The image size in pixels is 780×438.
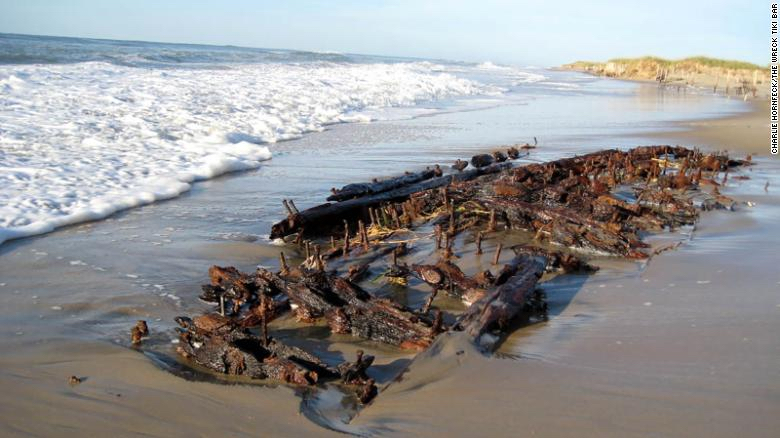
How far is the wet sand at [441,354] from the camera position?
8.48 feet

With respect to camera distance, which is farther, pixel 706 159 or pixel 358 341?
pixel 706 159

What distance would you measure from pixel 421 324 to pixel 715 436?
1.42 m

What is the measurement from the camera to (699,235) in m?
5.54

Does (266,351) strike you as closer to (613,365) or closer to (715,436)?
(613,365)

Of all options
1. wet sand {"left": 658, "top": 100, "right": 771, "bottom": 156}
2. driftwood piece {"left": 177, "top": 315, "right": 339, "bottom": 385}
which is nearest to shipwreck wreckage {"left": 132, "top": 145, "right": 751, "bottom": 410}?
driftwood piece {"left": 177, "top": 315, "right": 339, "bottom": 385}

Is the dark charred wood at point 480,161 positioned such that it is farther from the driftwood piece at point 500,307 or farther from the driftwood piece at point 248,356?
the driftwood piece at point 248,356

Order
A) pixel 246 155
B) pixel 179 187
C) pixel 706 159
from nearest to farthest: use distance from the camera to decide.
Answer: pixel 179 187, pixel 706 159, pixel 246 155

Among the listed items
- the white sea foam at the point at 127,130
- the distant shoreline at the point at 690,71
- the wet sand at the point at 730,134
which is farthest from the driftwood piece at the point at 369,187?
the distant shoreline at the point at 690,71

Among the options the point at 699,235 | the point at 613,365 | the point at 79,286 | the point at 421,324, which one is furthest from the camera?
the point at 699,235

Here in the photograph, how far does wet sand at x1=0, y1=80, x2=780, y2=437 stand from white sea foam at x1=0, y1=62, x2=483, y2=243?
3.52 feet

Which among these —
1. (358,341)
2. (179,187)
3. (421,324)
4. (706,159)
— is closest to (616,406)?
(421,324)

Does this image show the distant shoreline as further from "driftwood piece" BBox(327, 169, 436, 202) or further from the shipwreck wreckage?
"driftwood piece" BBox(327, 169, 436, 202)

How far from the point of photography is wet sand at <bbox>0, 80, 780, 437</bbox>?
2584mm

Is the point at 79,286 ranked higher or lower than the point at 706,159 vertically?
lower
